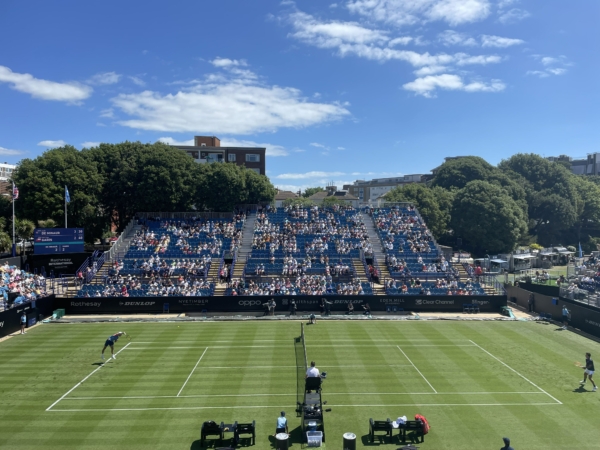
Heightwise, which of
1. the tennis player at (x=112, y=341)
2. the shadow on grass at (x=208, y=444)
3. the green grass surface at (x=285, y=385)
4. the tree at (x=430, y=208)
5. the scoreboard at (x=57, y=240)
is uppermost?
the tree at (x=430, y=208)

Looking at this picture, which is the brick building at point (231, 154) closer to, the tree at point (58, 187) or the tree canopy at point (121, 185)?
the tree canopy at point (121, 185)

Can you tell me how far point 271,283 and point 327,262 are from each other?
6651 mm

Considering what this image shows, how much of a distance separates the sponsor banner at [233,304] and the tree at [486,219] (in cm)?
2712

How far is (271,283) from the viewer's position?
3994 cm

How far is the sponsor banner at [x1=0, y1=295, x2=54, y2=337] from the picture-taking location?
28.7 meters

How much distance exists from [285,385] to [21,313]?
2131 cm

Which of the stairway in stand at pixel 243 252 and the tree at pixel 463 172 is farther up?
the tree at pixel 463 172

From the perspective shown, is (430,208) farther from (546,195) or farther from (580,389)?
(580,389)

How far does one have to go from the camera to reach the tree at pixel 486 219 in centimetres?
6162

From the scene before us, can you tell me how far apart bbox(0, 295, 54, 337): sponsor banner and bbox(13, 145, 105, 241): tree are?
15.6 m

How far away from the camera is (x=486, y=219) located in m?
62.4

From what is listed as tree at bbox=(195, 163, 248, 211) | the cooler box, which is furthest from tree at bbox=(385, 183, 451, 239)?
the cooler box

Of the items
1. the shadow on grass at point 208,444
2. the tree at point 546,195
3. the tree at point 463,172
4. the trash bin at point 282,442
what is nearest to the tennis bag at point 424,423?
the trash bin at point 282,442

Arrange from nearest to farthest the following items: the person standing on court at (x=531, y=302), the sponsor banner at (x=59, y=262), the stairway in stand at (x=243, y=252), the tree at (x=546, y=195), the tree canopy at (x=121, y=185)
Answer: the person standing on court at (x=531, y=302) → the stairway in stand at (x=243, y=252) → the sponsor banner at (x=59, y=262) → the tree canopy at (x=121, y=185) → the tree at (x=546, y=195)
